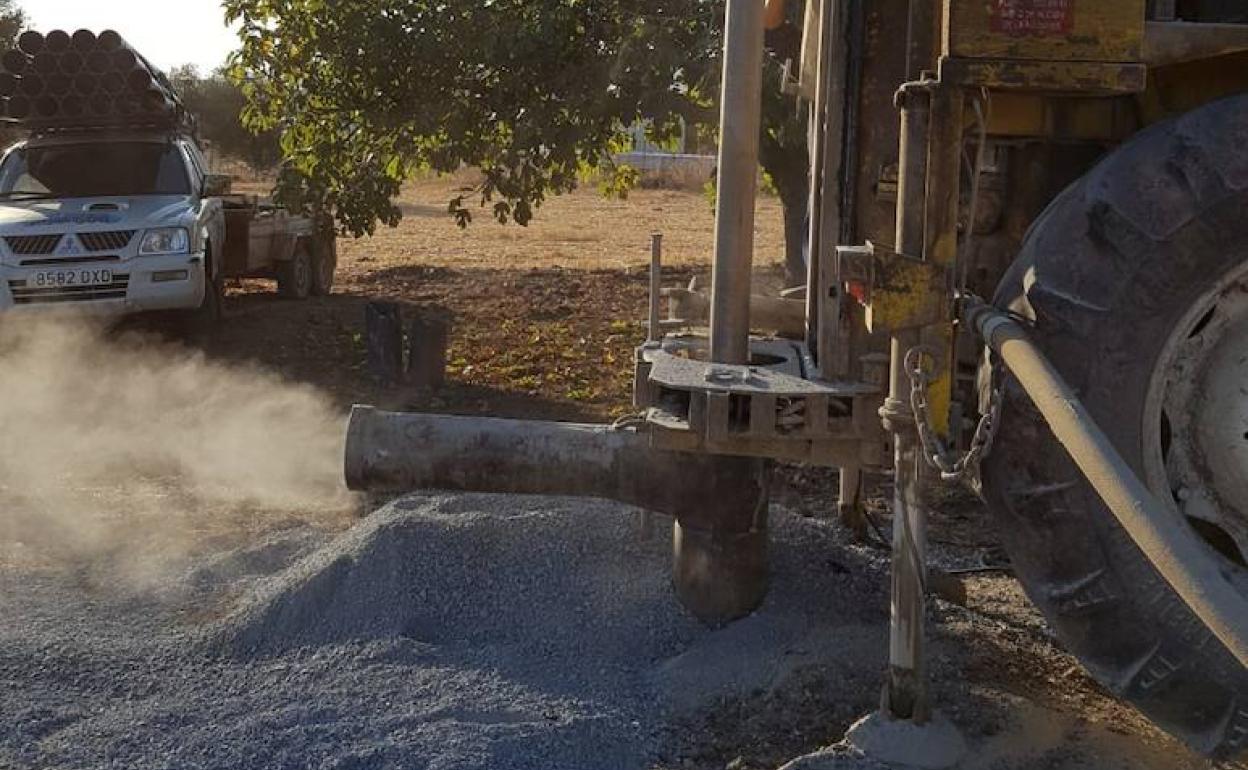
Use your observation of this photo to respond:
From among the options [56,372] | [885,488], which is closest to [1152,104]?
[885,488]

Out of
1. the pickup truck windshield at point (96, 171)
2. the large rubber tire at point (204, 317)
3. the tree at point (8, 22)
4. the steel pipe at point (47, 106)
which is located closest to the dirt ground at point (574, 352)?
the large rubber tire at point (204, 317)

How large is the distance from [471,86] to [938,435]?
8.26m

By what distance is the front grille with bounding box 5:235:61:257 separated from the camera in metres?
12.4

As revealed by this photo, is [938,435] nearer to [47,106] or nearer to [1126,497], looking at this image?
[1126,497]

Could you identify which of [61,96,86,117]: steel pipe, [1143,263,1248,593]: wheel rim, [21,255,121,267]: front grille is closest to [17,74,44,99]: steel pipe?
[61,96,86,117]: steel pipe

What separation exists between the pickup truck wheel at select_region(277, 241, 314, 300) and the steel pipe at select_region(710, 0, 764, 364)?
12.3m

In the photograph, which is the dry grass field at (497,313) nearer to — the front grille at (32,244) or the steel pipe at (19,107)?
the front grille at (32,244)

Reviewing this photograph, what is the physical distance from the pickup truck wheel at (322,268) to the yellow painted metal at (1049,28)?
14.0 meters

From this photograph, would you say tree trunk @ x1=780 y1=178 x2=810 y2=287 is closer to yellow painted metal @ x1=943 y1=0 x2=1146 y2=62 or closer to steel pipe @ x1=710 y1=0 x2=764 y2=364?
steel pipe @ x1=710 y1=0 x2=764 y2=364

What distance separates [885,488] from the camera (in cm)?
830

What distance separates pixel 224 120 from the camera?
49.1 meters

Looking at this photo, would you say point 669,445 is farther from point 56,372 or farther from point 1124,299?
point 56,372

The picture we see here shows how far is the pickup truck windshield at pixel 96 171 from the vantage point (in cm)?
1352

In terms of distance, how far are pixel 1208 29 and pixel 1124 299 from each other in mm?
860
